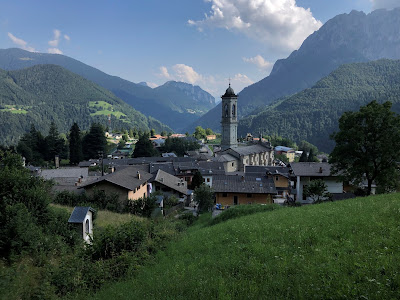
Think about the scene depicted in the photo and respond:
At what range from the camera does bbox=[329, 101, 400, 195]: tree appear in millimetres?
24297

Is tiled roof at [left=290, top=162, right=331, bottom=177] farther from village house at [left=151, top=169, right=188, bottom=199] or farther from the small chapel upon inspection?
the small chapel

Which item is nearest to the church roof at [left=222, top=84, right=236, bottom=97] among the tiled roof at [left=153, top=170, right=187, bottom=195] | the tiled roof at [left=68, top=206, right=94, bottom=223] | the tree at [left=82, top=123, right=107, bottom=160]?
the tiled roof at [left=153, top=170, right=187, bottom=195]

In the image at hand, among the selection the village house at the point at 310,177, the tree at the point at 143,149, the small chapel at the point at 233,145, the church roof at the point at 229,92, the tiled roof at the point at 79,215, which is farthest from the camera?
the tree at the point at 143,149

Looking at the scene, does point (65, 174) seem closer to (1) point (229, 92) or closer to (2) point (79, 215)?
(2) point (79, 215)

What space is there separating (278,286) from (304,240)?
146 inches

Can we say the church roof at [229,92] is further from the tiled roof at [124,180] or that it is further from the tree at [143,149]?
the tiled roof at [124,180]

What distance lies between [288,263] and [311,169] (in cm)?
3543

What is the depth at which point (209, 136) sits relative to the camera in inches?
6614

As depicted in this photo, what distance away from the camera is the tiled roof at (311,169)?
40.0 m

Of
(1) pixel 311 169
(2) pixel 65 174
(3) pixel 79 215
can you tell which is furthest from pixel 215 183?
(3) pixel 79 215

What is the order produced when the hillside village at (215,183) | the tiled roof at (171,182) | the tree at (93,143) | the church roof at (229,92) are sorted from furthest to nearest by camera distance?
the tree at (93,143) → the church roof at (229,92) → the tiled roof at (171,182) → the hillside village at (215,183)

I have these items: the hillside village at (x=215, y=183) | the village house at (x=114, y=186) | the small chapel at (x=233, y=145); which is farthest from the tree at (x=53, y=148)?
the village house at (x=114, y=186)

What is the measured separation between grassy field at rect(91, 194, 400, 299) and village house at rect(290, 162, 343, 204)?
27769 millimetres

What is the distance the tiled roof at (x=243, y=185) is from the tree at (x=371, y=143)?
42.1ft
